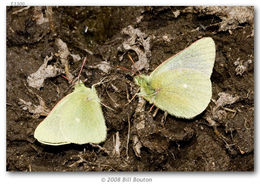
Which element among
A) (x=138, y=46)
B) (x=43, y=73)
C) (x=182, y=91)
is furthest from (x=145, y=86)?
(x=43, y=73)

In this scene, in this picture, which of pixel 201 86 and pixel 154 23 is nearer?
pixel 201 86

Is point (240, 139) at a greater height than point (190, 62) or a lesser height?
lesser

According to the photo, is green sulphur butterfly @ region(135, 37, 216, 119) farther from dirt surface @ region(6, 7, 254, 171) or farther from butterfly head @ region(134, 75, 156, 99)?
dirt surface @ region(6, 7, 254, 171)

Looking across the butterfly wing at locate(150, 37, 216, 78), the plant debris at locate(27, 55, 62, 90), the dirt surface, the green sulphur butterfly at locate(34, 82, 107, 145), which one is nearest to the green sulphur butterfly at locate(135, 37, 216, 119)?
the butterfly wing at locate(150, 37, 216, 78)

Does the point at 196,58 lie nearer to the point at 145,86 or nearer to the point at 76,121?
the point at 145,86

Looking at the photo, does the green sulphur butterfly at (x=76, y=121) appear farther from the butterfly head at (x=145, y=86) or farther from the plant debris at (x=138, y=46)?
the plant debris at (x=138, y=46)

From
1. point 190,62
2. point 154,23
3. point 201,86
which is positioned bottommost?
point 201,86

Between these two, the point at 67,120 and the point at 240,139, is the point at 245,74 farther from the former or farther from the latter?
the point at 67,120

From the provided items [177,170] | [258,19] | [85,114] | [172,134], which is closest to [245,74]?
[258,19]
